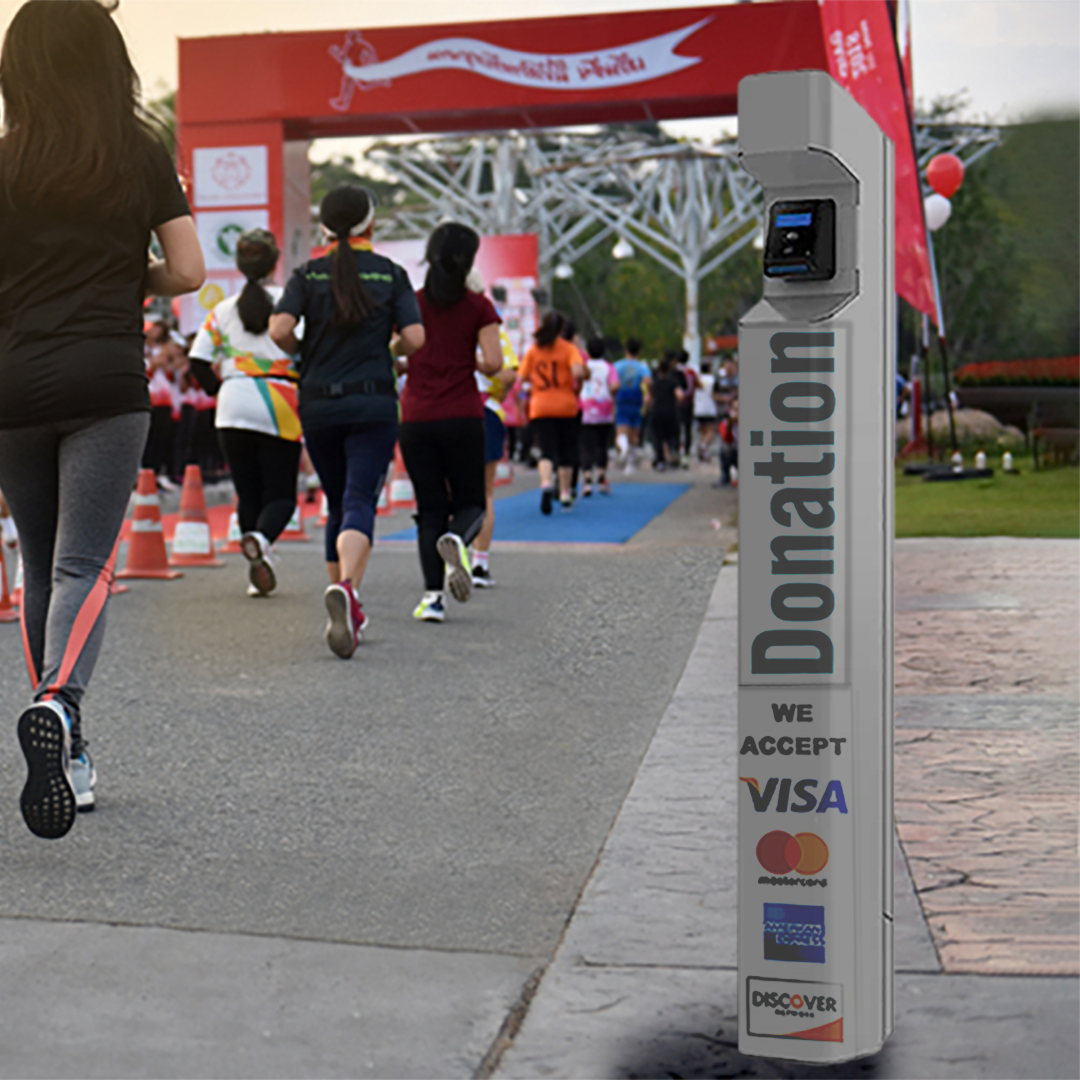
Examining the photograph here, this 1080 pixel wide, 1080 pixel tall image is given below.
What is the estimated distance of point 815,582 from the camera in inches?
71.0

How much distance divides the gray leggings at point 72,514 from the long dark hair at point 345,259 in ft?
9.30

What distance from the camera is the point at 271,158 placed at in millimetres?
19047

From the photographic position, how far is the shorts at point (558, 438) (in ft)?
48.2

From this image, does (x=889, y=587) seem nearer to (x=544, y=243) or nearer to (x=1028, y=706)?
(x=1028, y=706)

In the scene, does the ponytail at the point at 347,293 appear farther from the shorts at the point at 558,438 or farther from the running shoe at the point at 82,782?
the shorts at the point at 558,438

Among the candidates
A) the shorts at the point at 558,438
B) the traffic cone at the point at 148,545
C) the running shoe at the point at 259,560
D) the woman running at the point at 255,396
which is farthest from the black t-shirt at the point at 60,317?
the shorts at the point at 558,438

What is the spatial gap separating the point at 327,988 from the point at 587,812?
4.75ft

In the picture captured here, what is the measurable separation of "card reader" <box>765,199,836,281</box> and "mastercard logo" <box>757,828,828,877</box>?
0.63 m

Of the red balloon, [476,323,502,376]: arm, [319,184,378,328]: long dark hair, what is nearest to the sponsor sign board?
the red balloon

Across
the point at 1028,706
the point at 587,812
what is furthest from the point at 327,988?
the point at 1028,706

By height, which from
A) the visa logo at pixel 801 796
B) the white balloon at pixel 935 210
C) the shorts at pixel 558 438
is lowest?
the visa logo at pixel 801 796

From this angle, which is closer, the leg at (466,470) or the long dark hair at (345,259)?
the long dark hair at (345,259)

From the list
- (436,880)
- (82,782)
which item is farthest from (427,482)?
(436,880)

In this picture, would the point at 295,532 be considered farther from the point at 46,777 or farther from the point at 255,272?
the point at 46,777
